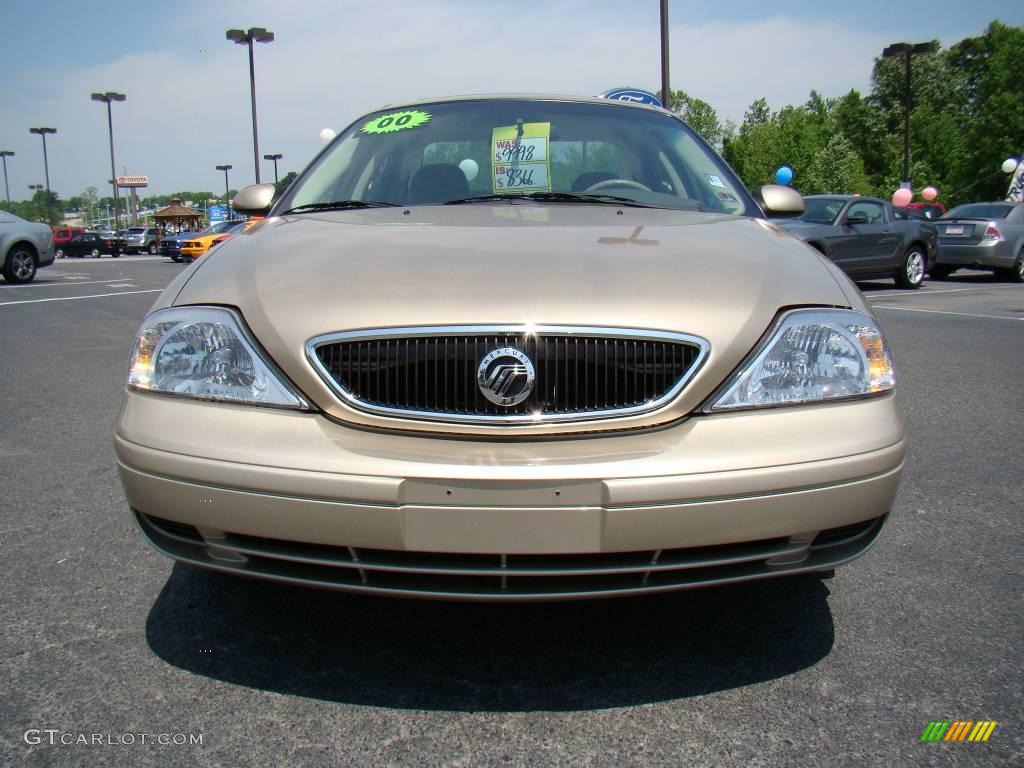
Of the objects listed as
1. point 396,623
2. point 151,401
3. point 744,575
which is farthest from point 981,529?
point 151,401

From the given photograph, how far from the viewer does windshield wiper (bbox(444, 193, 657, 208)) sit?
2.96 meters

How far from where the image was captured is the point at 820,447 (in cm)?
184

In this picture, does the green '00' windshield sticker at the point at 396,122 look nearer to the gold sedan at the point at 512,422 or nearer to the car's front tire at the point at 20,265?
the gold sedan at the point at 512,422

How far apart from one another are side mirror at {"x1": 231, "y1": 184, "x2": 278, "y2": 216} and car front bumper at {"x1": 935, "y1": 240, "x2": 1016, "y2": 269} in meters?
16.1

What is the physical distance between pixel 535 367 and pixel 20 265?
56.1ft

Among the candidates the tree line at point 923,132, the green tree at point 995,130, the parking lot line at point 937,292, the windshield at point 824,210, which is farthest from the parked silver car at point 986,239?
the green tree at point 995,130

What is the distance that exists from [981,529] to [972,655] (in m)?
1.04

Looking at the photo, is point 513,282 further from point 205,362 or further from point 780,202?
point 780,202

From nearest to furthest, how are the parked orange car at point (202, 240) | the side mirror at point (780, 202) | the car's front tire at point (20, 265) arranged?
the side mirror at point (780, 202) < the car's front tire at point (20, 265) < the parked orange car at point (202, 240)

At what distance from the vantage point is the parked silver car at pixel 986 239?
1622 cm

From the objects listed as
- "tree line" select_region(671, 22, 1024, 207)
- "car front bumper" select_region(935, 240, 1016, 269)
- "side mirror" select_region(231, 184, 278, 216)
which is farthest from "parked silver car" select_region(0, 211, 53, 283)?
"tree line" select_region(671, 22, 1024, 207)

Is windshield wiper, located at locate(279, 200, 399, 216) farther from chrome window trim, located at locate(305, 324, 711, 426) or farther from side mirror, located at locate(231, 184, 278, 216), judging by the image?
chrome window trim, located at locate(305, 324, 711, 426)

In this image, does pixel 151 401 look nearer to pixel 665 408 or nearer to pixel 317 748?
pixel 317 748

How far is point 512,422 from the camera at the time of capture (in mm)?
1827
